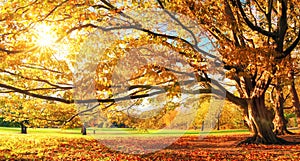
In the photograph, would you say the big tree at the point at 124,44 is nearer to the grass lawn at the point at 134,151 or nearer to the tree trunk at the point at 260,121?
the tree trunk at the point at 260,121

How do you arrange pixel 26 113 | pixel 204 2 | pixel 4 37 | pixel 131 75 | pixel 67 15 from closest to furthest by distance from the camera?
pixel 4 37, pixel 67 15, pixel 204 2, pixel 131 75, pixel 26 113

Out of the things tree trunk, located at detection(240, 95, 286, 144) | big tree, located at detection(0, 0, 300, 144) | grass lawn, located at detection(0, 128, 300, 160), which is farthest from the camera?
tree trunk, located at detection(240, 95, 286, 144)

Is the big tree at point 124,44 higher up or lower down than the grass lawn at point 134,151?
higher up

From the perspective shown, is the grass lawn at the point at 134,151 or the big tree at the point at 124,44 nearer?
the big tree at the point at 124,44

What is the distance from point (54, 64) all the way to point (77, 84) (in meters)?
1.17

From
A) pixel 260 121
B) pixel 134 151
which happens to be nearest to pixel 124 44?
pixel 134 151

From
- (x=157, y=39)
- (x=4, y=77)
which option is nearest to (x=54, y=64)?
(x=4, y=77)

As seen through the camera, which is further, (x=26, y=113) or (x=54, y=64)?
(x=26, y=113)

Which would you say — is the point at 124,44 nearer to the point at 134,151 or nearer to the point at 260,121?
the point at 134,151

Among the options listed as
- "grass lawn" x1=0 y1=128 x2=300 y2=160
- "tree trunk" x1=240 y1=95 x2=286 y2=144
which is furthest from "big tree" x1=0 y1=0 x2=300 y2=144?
"grass lawn" x1=0 y1=128 x2=300 y2=160

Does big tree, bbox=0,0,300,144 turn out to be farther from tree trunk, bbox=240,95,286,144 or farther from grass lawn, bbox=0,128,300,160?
grass lawn, bbox=0,128,300,160

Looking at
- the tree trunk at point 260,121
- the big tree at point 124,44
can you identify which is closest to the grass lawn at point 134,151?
the tree trunk at point 260,121

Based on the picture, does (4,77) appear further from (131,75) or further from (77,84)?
(131,75)

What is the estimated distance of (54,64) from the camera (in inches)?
409
